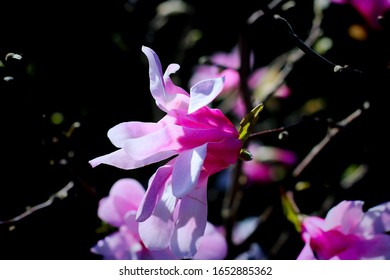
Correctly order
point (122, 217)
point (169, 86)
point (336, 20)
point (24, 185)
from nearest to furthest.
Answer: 1. point (169, 86)
2. point (122, 217)
3. point (24, 185)
4. point (336, 20)

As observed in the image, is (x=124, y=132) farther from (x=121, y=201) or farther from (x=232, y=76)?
(x=232, y=76)

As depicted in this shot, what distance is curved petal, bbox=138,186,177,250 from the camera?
614 millimetres

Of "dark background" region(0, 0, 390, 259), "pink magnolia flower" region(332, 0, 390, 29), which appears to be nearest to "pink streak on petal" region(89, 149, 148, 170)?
"dark background" region(0, 0, 390, 259)

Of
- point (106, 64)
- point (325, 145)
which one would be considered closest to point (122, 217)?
point (325, 145)

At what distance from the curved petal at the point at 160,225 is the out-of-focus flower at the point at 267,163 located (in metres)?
0.66

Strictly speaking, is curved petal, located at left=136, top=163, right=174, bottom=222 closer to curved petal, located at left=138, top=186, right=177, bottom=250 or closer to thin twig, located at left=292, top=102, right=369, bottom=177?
curved petal, located at left=138, top=186, right=177, bottom=250

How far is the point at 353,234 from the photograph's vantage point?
27.6 inches

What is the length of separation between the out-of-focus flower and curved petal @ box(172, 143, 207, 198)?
71 cm

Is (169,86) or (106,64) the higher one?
(169,86)

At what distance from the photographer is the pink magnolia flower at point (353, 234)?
689 mm

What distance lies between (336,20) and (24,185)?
764 millimetres

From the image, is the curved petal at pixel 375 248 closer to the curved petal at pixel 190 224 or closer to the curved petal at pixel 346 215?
the curved petal at pixel 346 215

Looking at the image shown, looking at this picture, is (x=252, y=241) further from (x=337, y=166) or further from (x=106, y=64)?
(x=106, y=64)

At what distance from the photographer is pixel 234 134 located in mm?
640
